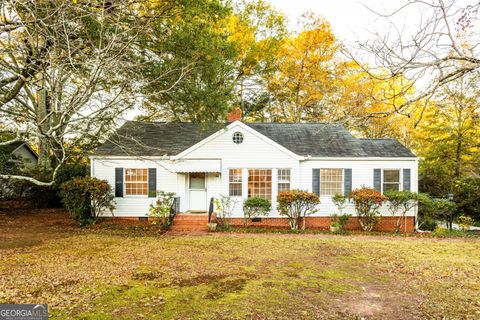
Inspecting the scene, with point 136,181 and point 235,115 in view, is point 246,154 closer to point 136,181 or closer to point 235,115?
point 235,115

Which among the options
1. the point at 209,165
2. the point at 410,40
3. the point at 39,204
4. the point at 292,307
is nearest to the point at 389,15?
the point at 410,40

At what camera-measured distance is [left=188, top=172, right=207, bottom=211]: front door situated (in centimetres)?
1438

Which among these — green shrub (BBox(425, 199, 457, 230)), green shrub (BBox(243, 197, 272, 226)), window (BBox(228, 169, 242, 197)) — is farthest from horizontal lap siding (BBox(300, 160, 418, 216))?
window (BBox(228, 169, 242, 197))

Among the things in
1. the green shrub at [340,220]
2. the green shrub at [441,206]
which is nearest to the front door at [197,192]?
the green shrub at [340,220]

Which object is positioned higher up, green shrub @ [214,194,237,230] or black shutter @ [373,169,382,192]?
black shutter @ [373,169,382,192]

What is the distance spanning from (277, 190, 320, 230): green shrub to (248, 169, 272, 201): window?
3.60 feet

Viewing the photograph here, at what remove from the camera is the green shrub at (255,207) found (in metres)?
13.3

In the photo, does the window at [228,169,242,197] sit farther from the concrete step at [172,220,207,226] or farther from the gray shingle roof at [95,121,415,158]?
the gray shingle roof at [95,121,415,158]

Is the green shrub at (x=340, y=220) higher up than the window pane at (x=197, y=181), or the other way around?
the window pane at (x=197, y=181)

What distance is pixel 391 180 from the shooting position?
1459cm

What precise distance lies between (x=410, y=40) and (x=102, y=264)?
8042 millimetres

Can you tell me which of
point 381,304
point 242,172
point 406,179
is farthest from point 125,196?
point 406,179

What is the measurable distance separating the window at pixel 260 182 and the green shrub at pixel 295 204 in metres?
1.10

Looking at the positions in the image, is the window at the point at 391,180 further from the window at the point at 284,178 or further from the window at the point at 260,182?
the window at the point at 260,182
